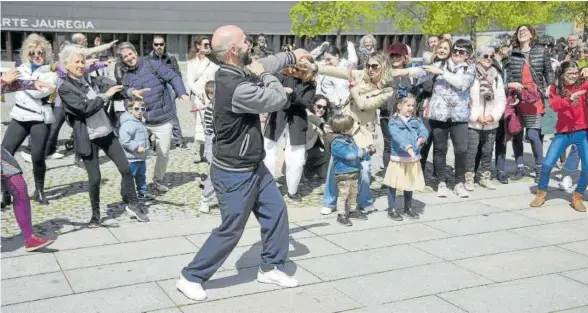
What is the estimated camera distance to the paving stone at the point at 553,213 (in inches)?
288

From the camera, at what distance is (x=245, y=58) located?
4828 millimetres

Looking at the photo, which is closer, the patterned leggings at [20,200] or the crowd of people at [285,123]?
the crowd of people at [285,123]

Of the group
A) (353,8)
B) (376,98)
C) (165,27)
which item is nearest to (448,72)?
(376,98)

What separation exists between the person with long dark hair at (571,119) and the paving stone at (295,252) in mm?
3046

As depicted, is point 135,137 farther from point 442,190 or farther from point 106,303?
point 442,190

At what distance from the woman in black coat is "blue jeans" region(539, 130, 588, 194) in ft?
9.23

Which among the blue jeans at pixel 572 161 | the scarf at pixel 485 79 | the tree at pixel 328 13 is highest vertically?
the tree at pixel 328 13

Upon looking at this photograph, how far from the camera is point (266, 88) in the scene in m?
4.75

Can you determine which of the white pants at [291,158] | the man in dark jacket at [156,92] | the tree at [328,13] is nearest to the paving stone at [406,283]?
the white pants at [291,158]

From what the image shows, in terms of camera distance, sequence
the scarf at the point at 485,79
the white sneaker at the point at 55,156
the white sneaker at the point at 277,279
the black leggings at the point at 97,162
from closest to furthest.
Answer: the white sneaker at the point at 277,279 → the black leggings at the point at 97,162 → the scarf at the point at 485,79 → the white sneaker at the point at 55,156

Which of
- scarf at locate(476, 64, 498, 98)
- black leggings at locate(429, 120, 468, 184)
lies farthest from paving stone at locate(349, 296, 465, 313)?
scarf at locate(476, 64, 498, 98)

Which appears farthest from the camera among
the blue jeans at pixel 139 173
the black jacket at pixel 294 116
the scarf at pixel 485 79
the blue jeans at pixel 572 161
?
the blue jeans at pixel 572 161

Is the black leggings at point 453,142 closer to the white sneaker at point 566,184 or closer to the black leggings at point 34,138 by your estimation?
the white sneaker at point 566,184

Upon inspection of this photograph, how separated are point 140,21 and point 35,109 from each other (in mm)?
41861
